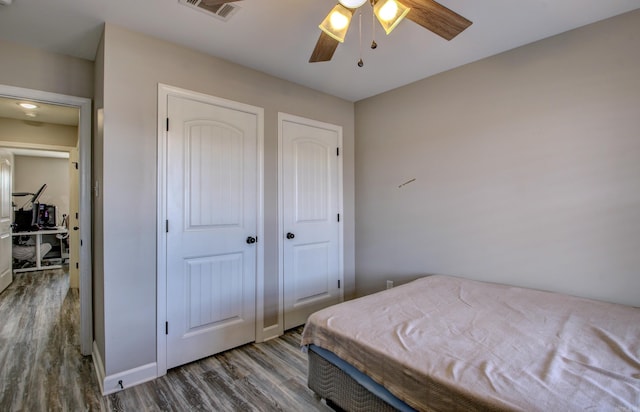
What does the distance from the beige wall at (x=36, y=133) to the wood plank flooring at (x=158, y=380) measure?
88.8 inches

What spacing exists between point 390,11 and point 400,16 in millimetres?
55

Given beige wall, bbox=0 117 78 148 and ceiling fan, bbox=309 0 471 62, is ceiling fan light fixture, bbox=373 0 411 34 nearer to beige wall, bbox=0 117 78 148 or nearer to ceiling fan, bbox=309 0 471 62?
ceiling fan, bbox=309 0 471 62

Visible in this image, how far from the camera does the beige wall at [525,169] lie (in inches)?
74.8

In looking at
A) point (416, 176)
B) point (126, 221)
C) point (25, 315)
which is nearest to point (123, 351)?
point (126, 221)

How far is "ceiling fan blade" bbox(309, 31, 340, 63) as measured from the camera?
1.66 metres

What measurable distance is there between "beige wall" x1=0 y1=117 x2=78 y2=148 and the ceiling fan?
424cm

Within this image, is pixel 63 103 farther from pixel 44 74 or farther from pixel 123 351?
pixel 123 351

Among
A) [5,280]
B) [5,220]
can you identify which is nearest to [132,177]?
[5,220]

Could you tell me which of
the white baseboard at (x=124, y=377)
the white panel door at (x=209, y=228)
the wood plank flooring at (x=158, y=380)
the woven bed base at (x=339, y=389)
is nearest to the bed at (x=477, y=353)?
the woven bed base at (x=339, y=389)

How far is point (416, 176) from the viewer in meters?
2.95

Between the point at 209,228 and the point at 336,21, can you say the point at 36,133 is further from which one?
the point at 336,21

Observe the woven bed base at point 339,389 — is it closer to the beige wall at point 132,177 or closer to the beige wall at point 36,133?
the beige wall at point 132,177

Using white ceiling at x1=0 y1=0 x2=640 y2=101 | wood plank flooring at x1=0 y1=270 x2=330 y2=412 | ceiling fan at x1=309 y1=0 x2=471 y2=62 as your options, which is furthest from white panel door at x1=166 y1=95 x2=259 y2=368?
ceiling fan at x1=309 y1=0 x2=471 y2=62

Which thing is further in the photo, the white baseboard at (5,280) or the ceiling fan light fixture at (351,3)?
the white baseboard at (5,280)
